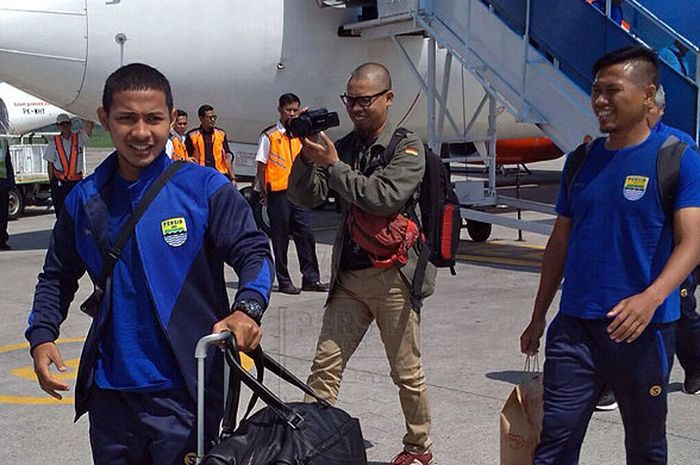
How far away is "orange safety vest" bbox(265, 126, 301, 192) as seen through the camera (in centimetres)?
951

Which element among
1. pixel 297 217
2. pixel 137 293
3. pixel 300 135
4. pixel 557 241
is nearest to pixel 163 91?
pixel 137 293

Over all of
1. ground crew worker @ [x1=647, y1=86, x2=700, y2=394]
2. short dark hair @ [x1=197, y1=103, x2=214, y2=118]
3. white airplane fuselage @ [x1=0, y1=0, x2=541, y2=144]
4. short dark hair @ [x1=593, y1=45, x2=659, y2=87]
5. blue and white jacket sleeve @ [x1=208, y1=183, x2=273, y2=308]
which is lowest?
ground crew worker @ [x1=647, y1=86, x2=700, y2=394]

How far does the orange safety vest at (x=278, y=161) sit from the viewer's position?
31.2 ft

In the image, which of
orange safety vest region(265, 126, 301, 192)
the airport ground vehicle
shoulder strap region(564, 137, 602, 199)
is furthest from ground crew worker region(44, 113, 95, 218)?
shoulder strap region(564, 137, 602, 199)

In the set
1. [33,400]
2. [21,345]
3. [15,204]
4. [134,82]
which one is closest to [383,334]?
[134,82]

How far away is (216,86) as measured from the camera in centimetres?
1143

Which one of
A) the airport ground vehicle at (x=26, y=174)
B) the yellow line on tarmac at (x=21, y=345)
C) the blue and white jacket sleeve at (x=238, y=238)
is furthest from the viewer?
the airport ground vehicle at (x=26, y=174)

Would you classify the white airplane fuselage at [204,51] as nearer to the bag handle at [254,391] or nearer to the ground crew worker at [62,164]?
the ground crew worker at [62,164]

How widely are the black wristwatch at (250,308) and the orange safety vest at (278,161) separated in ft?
22.6

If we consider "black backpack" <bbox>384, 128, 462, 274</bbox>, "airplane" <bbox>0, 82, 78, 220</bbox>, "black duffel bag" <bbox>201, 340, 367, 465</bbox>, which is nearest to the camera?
"black duffel bag" <bbox>201, 340, 367, 465</bbox>

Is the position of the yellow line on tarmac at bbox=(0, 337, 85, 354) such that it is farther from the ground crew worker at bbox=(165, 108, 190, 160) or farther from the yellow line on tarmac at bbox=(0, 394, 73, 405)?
the ground crew worker at bbox=(165, 108, 190, 160)

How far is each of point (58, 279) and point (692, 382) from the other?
13.3 ft

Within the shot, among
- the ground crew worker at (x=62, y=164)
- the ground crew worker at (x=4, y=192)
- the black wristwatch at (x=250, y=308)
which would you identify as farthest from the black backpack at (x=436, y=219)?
the ground crew worker at (x=4, y=192)

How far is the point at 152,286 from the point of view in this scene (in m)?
2.73
